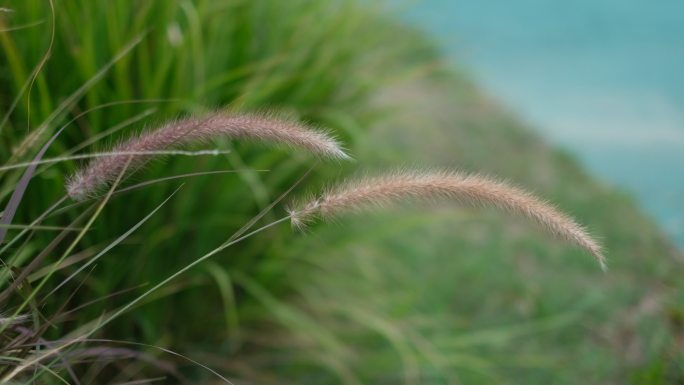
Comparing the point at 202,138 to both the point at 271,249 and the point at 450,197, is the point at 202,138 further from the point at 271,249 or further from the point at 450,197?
the point at 271,249

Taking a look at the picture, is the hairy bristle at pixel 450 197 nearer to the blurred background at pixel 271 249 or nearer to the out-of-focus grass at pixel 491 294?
the blurred background at pixel 271 249

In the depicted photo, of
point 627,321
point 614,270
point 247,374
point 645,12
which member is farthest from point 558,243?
point 645,12

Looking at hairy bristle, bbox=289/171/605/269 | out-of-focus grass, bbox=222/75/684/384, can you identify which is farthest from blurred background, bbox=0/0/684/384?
hairy bristle, bbox=289/171/605/269

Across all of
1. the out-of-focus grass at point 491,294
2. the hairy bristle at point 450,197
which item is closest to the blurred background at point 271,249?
the out-of-focus grass at point 491,294

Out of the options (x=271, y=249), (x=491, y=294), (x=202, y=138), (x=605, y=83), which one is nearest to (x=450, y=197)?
(x=202, y=138)

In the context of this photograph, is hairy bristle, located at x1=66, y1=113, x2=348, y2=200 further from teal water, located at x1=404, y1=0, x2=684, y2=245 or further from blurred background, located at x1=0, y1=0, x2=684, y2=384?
teal water, located at x1=404, y1=0, x2=684, y2=245
